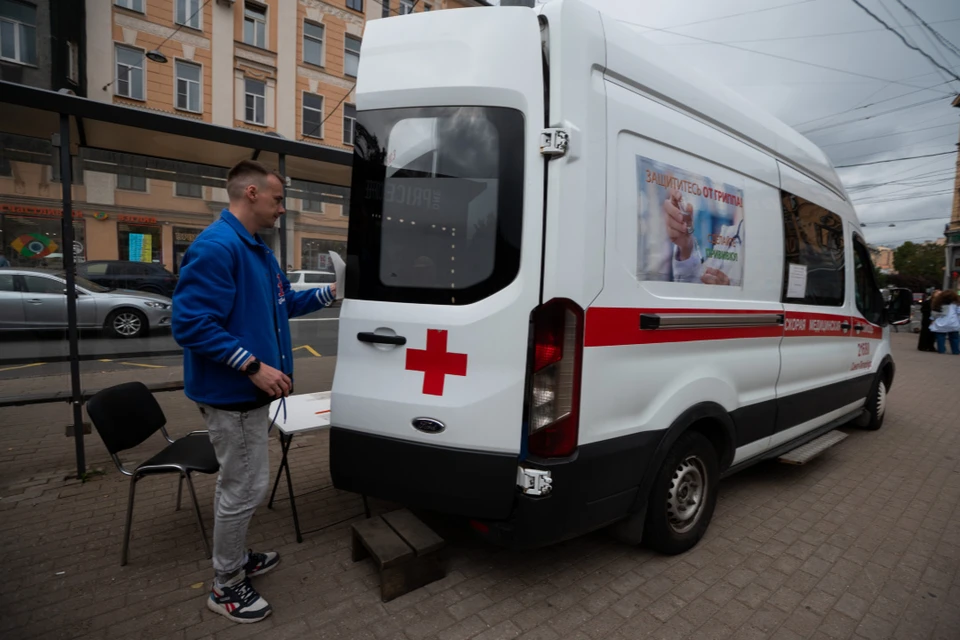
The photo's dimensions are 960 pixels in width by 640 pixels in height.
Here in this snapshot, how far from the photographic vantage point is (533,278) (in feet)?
7.01

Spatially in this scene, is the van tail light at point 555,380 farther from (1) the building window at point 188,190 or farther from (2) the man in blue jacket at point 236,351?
(1) the building window at point 188,190

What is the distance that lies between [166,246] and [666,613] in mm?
5212

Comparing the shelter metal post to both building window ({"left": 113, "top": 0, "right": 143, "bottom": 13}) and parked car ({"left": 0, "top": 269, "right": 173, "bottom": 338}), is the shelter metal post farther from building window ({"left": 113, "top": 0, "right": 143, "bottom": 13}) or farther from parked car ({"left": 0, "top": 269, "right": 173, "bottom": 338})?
building window ({"left": 113, "top": 0, "right": 143, "bottom": 13})

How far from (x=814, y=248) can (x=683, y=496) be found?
87.4 inches

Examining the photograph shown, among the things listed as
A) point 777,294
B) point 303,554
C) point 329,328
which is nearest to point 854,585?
point 777,294

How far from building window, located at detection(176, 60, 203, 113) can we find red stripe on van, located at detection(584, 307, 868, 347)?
21.4 meters

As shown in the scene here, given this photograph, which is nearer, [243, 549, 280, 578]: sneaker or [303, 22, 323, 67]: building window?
[243, 549, 280, 578]: sneaker

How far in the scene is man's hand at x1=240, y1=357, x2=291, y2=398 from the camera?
2186 mm

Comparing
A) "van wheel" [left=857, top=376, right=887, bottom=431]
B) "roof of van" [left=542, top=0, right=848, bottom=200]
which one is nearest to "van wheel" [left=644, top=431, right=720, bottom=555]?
"roof of van" [left=542, top=0, right=848, bottom=200]

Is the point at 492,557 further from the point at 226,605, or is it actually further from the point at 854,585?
the point at 854,585

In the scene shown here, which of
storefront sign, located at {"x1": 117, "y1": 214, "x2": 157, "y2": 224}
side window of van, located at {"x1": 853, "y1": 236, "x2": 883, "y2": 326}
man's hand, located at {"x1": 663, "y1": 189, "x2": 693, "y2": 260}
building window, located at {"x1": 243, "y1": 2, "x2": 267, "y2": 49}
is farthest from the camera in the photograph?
building window, located at {"x1": 243, "y1": 2, "x2": 267, "y2": 49}

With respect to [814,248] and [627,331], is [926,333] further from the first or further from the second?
[627,331]

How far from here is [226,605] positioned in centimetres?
231

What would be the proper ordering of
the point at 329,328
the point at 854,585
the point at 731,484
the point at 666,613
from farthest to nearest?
the point at 329,328, the point at 731,484, the point at 854,585, the point at 666,613
